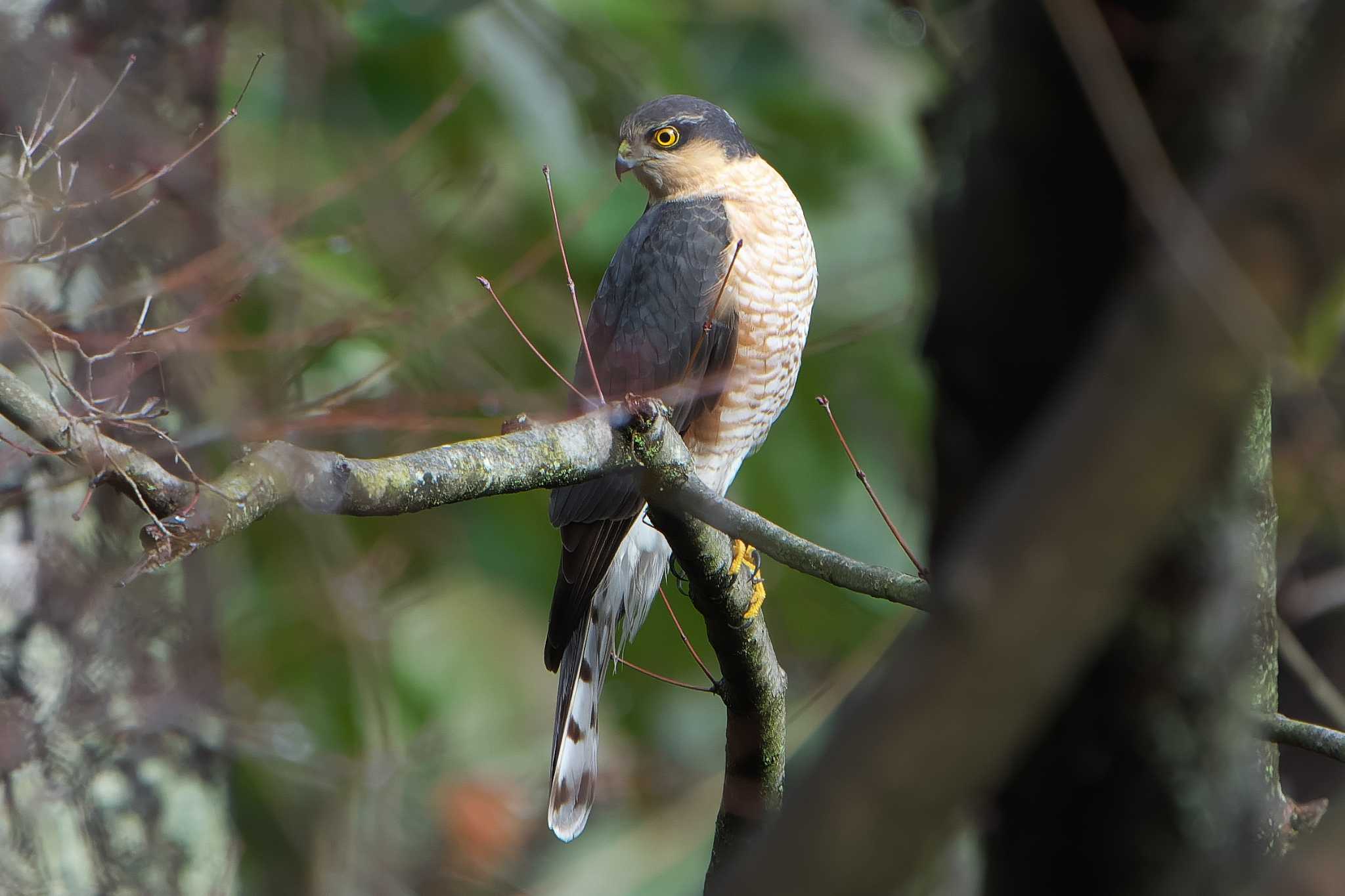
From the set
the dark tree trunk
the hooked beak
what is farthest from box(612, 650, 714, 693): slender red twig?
the hooked beak

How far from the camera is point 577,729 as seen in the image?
4035 mm

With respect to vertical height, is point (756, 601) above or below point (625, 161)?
below

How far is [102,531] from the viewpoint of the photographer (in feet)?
13.6

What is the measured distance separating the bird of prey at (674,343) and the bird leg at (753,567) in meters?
0.30

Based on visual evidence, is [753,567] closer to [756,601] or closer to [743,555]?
[743,555]

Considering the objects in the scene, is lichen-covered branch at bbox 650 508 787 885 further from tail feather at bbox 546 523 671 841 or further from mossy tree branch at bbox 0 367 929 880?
tail feather at bbox 546 523 671 841

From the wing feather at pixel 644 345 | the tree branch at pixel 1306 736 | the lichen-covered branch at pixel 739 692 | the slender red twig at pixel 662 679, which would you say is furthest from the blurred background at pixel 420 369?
the tree branch at pixel 1306 736

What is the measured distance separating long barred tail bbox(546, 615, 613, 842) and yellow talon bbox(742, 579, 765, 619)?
65 cm

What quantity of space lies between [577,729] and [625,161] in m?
1.80

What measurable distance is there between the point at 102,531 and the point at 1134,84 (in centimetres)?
359

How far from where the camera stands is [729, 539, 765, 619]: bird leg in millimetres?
3072

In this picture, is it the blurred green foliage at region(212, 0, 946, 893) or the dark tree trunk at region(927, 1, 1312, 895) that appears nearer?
the dark tree trunk at region(927, 1, 1312, 895)

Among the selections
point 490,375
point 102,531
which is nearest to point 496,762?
point 490,375

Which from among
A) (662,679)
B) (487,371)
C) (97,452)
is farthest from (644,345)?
(97,452)
